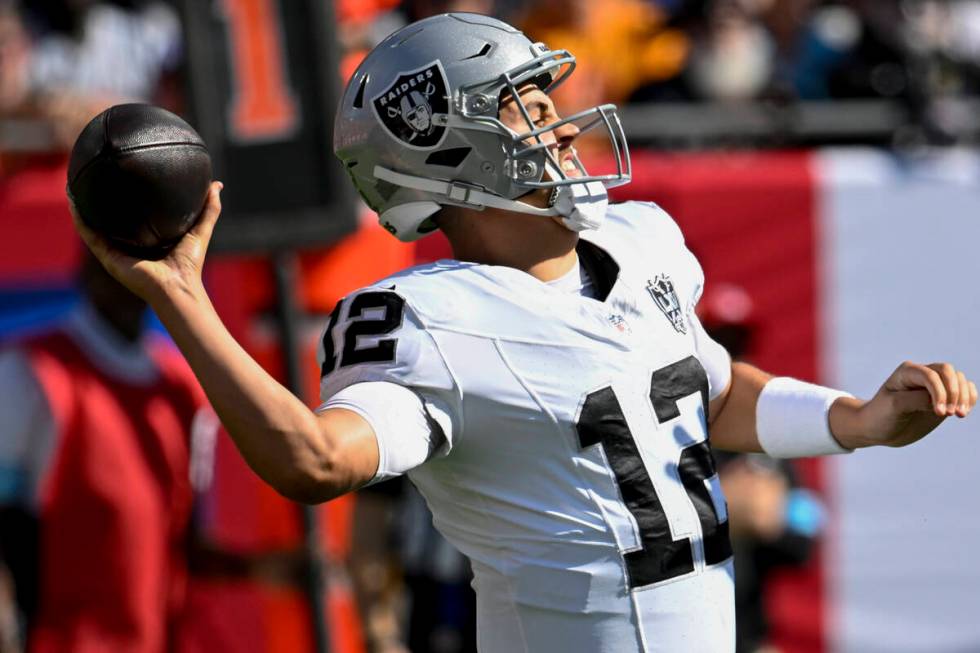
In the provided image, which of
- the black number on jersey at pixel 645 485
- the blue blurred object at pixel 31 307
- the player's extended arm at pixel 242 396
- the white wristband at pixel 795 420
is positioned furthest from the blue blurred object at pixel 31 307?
A: the player's extended arm at pixel 242 396

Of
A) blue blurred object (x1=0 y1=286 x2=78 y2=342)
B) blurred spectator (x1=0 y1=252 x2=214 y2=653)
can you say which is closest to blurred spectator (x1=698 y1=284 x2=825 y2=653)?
blurred spectator (x1=0 y1=252 x2=214 y2=653)

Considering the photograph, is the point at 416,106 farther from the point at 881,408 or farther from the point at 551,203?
the point at 881,408

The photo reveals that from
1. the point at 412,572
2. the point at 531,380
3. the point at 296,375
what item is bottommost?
the point at 412,572

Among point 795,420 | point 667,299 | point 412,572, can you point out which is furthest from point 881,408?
point 412,572

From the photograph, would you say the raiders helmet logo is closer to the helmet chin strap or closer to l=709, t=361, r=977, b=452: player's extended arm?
the helmet chin strap

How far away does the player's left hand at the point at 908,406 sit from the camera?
7.54 ft

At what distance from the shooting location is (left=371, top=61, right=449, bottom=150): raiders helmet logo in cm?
240

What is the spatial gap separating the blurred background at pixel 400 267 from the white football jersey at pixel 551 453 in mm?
1781

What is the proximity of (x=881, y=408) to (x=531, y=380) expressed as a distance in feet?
1.86

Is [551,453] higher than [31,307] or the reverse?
higher

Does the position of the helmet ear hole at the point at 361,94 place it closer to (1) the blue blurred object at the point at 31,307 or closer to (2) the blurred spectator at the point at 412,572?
(2) the blurred spectator at the point at 412,572

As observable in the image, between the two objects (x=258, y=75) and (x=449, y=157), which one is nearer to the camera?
(x=449, y=157)

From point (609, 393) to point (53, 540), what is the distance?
2.02 m

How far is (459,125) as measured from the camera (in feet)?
7.86
